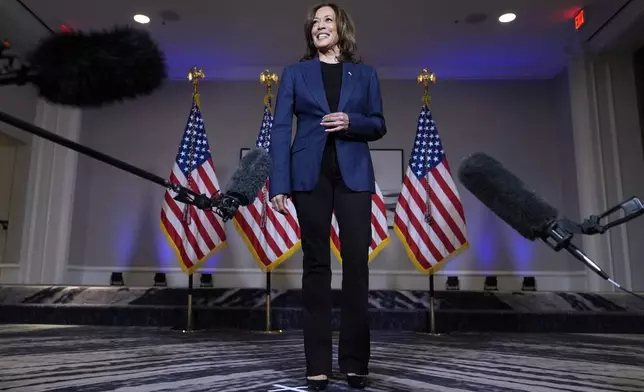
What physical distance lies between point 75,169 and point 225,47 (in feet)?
8.00

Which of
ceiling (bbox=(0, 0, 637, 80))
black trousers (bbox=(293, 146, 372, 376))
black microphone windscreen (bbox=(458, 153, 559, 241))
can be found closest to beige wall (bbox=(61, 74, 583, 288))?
ceiling (bbox=(0, 0, 637, 80))

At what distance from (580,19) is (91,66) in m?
5.50

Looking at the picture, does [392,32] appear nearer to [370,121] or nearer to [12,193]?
[370,121]

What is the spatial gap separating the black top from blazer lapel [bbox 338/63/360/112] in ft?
0.08

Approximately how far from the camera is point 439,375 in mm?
1709

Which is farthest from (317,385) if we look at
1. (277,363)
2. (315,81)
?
(315,81)

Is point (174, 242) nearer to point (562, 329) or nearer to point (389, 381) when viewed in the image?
point (389, 381)

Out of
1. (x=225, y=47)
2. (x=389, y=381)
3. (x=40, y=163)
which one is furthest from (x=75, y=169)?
(x=389, y=381)

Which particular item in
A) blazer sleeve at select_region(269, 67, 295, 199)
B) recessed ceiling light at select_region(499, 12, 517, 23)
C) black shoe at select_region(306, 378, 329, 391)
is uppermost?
recessed ceiling light at select_region(499, 12, 517, 23)

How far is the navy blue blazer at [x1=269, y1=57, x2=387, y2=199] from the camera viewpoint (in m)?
1.54

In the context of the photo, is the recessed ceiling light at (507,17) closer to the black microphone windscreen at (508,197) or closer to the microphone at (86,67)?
the black microphone windscreen at (508,197)

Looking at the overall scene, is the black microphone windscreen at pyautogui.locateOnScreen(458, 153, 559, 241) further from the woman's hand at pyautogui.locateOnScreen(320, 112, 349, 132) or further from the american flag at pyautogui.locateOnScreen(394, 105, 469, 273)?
the american flag at pyautogui.locateOnScreen(394, 105, 469, 273)

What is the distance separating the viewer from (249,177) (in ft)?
4.24

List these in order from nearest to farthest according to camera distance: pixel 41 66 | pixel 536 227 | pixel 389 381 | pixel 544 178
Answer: pixel 41 66, pixel 536 227, pixel 389 381, pixel 544 178
